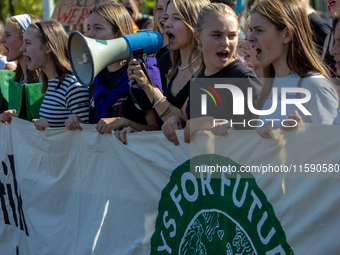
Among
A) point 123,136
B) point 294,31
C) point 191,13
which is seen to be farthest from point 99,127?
point 294,31

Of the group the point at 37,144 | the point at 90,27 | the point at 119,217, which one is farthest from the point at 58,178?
the point at 90,27

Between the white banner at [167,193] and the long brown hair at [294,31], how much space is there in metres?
0.46

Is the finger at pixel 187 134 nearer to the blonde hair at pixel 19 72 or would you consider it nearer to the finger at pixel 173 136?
the finger at pixel 173 136

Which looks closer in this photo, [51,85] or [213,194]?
[213,194]

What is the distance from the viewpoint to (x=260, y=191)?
7.47ft

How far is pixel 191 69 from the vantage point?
126 inches

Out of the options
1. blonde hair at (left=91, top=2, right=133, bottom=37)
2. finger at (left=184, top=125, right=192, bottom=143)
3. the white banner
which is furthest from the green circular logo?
blonde hair at (left=91, top=2, right=133, bottom=37)

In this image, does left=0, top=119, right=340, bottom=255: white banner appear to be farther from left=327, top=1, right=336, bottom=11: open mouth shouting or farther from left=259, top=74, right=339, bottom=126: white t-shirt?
left=327, top=1, right=336, bottom=11: open mouth shouting

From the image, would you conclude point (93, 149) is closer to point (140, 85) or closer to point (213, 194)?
point (140, 85)

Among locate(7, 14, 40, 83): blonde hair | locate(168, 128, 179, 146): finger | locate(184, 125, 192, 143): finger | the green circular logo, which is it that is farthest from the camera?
locate(7, 14, 40, 83): blonde hair

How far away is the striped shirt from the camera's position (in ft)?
12.4

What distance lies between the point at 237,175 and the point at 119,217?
112 cm

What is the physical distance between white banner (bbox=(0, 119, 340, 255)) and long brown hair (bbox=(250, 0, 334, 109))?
18.3 inches

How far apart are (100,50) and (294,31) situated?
116cm
